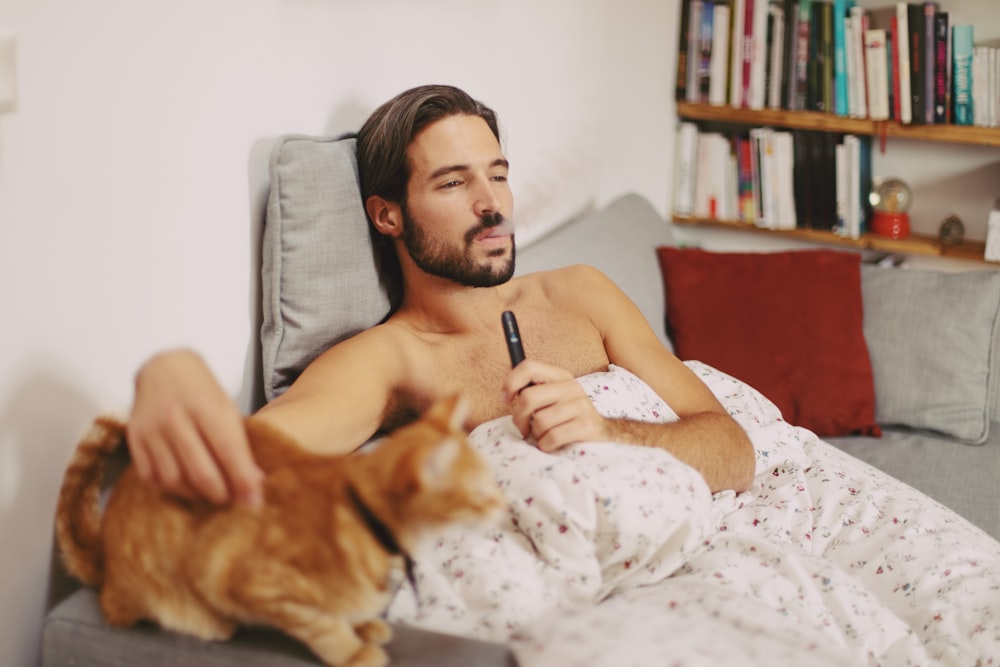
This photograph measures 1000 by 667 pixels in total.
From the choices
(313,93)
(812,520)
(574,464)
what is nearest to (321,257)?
(313,93)

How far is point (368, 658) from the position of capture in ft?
2.87

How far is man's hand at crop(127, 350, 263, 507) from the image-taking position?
84 cm

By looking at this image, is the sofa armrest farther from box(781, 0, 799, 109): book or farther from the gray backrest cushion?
box(781, 0, 799, 109): book

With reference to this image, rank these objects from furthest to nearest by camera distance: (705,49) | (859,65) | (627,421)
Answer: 1. (705,49)
2. (859,65)
3. (627,421)

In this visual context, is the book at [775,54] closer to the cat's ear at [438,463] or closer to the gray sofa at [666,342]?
the gray sofa at [666,342]

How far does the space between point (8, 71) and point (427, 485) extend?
0.61 m

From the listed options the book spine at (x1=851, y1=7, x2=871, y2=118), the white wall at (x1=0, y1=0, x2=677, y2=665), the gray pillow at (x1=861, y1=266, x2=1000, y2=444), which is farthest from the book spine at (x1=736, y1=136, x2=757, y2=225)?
the white wall at (x1=0, y1=0, x2=677, y2=665)

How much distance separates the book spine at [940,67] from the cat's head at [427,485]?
2.47 meters

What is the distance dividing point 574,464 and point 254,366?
0.61 meters

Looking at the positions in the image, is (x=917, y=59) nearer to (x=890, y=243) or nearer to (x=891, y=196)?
(x=891, y=196)

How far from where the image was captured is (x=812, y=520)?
57.3 inches

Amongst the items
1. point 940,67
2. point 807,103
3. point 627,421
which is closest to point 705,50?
point 807,103

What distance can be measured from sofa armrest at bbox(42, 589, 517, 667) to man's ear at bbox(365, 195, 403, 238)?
0.75 meters

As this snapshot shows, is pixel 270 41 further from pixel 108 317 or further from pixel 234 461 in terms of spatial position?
pixel 234 461
